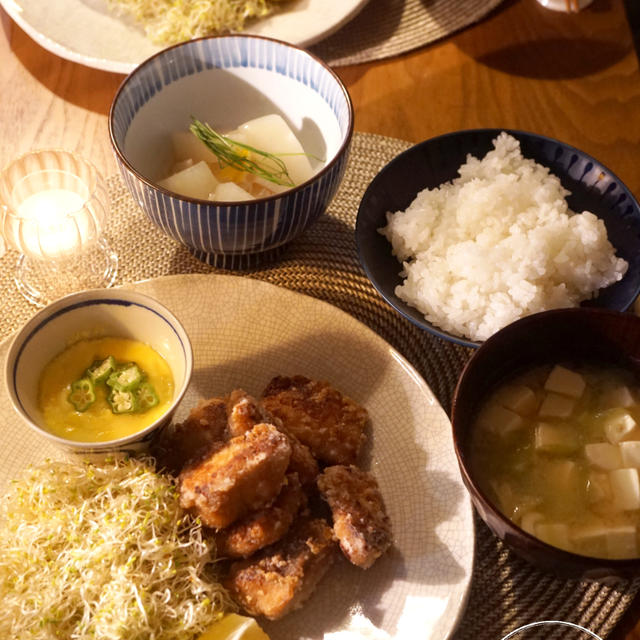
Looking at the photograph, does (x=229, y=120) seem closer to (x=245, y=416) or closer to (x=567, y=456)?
(x=245, y=416)

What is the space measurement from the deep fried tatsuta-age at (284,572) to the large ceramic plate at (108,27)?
1.77 metres

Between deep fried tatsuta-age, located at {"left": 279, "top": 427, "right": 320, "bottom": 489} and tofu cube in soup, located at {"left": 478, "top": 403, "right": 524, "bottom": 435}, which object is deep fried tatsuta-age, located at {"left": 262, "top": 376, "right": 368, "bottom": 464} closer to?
deep fried tatsuta-age, located at {"left": 279, "top": 427, "right": 320, "bottom": 489}

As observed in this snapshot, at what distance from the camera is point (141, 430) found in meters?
1.84

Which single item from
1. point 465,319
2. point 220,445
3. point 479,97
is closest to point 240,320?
point 220,445

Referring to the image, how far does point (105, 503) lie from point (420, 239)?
3.66ft

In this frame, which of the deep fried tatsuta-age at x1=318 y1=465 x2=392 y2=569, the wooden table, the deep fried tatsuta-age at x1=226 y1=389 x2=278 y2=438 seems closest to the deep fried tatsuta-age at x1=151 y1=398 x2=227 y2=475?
the deep fried tatsuta-age at x1=226 y1=389 x2=278 y2=438

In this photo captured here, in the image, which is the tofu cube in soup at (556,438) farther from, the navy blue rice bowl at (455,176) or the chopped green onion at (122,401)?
the chopped green onion at (122,401)

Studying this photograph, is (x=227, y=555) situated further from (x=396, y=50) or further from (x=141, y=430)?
(x=396, y=50)

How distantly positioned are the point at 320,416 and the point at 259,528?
0.35m

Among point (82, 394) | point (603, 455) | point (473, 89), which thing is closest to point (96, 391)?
point (82, 394)

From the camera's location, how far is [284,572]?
5.73ft

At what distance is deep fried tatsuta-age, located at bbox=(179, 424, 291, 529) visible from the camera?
69.1 inches

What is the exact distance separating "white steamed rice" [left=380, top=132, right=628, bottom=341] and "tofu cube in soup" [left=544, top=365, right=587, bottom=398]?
216 millimetres

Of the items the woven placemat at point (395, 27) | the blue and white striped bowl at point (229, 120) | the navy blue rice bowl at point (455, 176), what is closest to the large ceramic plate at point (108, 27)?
the woven placemat at point (395, 27)
